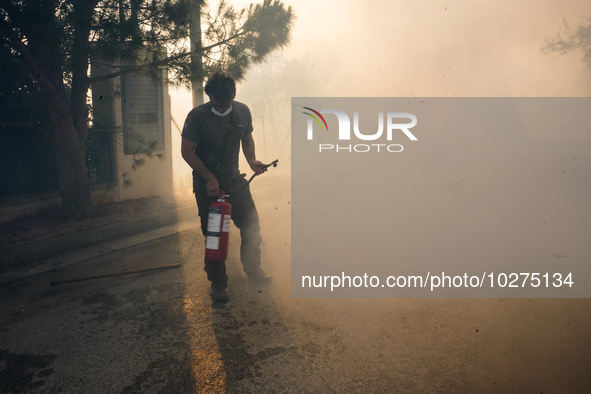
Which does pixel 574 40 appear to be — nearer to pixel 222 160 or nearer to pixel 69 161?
pixel 69 161

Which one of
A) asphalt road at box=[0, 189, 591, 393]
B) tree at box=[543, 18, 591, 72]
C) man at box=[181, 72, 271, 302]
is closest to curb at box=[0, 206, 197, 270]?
asphalt road at box=[0, 189, 591, 393]

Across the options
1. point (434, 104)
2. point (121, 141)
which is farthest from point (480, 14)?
point (121, 141)

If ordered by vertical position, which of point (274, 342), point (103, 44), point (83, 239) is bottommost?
point (274, 342)

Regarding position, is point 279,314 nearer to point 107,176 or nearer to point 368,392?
point 368,392

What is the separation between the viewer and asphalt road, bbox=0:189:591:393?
2.74 metres

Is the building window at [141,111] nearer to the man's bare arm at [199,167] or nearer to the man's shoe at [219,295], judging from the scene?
the man's bare arm at [199,167]

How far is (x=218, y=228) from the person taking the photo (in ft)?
12.5

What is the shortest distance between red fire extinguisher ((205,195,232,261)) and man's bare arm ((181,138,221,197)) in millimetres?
79

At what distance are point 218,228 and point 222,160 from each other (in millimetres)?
641

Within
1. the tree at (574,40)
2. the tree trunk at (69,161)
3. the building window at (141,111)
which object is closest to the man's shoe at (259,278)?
the tree trunk at (69,161)

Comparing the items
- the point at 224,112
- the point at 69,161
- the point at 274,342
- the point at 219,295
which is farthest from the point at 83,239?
the point at 274,342

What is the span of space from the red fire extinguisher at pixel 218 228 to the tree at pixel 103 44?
3010 millimetres

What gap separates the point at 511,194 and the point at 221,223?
18.7ft

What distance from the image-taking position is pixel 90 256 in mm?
5617
